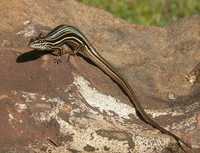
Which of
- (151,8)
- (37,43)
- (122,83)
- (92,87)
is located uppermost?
(151,8)

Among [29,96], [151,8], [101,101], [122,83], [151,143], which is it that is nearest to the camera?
[29,96]

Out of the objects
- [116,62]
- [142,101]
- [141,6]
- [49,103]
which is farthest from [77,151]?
[141,6]

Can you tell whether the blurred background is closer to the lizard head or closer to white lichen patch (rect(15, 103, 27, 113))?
the lizard head

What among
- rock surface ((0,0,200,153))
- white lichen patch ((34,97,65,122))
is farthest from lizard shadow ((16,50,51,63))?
white lichen patch ((34,97,65,122))

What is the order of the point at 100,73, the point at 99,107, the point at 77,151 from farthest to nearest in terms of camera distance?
the point at 100,73 < the point at 99,107 < the point at 77,151

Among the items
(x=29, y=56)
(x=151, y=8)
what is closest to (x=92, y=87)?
(x=29, y=56)

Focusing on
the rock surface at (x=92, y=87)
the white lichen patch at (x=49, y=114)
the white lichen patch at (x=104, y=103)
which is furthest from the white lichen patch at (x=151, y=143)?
the white lichen patch at (x=49, y=114)

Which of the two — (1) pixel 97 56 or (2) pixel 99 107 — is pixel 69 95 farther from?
(1) pixel 97 56

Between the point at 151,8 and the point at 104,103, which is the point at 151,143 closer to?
the point at 104,103
